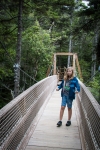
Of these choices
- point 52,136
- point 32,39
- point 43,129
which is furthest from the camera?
point 32,39

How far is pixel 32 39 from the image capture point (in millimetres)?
12789

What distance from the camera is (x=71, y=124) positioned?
4570mm

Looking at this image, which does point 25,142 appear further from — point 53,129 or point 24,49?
point 24,49

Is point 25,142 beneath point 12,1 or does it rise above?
beneath

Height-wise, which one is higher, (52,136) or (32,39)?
(32,39)

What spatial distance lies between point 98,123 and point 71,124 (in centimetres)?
230

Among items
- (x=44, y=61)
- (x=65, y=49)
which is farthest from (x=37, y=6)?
(x=65, y=49)

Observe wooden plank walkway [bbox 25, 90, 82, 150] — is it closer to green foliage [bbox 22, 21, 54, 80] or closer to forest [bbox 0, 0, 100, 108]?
forest [bbox 0, 0, 100, 108]

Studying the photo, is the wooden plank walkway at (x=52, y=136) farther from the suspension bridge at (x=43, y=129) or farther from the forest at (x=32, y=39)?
the forest at (x=32, y=39)

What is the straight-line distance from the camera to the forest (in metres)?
7.61

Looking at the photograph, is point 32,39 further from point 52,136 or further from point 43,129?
point 52,136

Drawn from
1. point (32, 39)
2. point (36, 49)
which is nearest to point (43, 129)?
point (36, 49)

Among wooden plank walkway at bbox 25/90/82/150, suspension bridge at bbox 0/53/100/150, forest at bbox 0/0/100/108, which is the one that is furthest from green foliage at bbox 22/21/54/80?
wooden plank walkway at bbox 25/90/82/150

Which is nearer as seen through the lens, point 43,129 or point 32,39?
point 43,129
